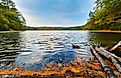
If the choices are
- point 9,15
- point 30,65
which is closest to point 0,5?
point 9,15

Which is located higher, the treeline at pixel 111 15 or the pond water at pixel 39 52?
the treeline at pixel 111 15

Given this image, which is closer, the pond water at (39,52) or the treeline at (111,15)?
the pond water at (39,52)

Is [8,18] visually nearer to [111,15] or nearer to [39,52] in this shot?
[111,15]

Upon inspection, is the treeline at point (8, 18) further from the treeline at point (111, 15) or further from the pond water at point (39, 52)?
the pond water at point (39, 52)

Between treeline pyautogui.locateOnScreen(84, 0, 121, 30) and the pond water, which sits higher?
treeline pyautogui.locateOnScreen(84, 0, 121, 30)

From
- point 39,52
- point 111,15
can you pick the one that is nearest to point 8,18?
point 111,15

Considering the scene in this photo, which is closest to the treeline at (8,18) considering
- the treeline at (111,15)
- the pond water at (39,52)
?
the treeline at (111,15)

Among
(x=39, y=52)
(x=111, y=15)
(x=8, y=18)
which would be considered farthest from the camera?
(x=8, y=18)

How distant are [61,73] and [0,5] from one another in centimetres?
10127

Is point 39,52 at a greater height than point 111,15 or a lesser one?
lesser

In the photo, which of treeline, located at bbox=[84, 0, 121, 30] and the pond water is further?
treeline, located at bbox=[84, 0, 121, 30]

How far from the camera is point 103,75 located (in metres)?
9.12

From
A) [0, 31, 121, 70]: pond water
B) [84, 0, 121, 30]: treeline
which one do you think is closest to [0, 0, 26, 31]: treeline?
[84, 0, 121, 30]: treeline

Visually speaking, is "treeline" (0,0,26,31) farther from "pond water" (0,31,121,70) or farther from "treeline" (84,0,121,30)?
"pond water" (0,31,121,70)
